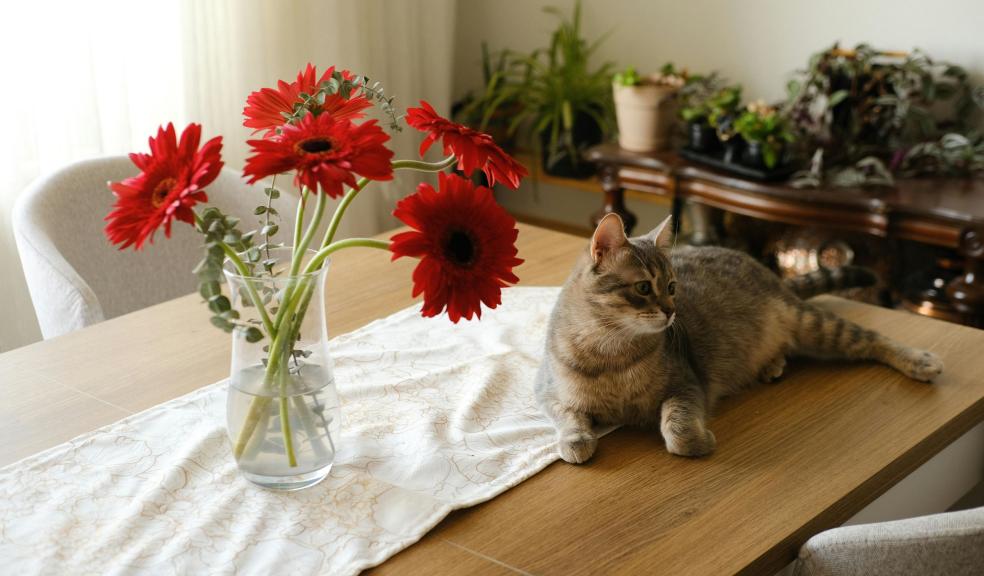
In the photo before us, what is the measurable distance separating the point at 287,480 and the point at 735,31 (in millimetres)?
2657

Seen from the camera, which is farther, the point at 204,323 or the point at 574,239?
the point at 574,239

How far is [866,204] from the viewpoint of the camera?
2.57 m

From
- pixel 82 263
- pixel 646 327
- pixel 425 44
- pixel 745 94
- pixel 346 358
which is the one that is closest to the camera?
pixel 646 327

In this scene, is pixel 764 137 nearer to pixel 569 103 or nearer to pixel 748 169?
pixel 748 169

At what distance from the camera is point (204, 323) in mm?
1720

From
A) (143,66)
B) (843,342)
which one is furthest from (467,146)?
(143,66)

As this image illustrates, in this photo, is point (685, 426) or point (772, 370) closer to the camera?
point (685, 426)

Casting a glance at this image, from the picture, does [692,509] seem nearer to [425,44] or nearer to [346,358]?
[346,358]

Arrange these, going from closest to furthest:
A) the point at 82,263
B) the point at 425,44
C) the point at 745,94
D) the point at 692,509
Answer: the point at 692,509
the point at 82,263
the point at 745,94
the point at 425,44

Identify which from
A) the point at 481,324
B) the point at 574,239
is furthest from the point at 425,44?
the point at 481,324

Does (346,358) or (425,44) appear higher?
(425,44)

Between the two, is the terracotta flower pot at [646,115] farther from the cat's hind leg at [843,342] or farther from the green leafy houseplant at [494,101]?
the cat's hind leg at [843,342]

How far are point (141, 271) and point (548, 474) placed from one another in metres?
1.16

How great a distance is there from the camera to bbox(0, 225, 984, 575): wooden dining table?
1.11 m
